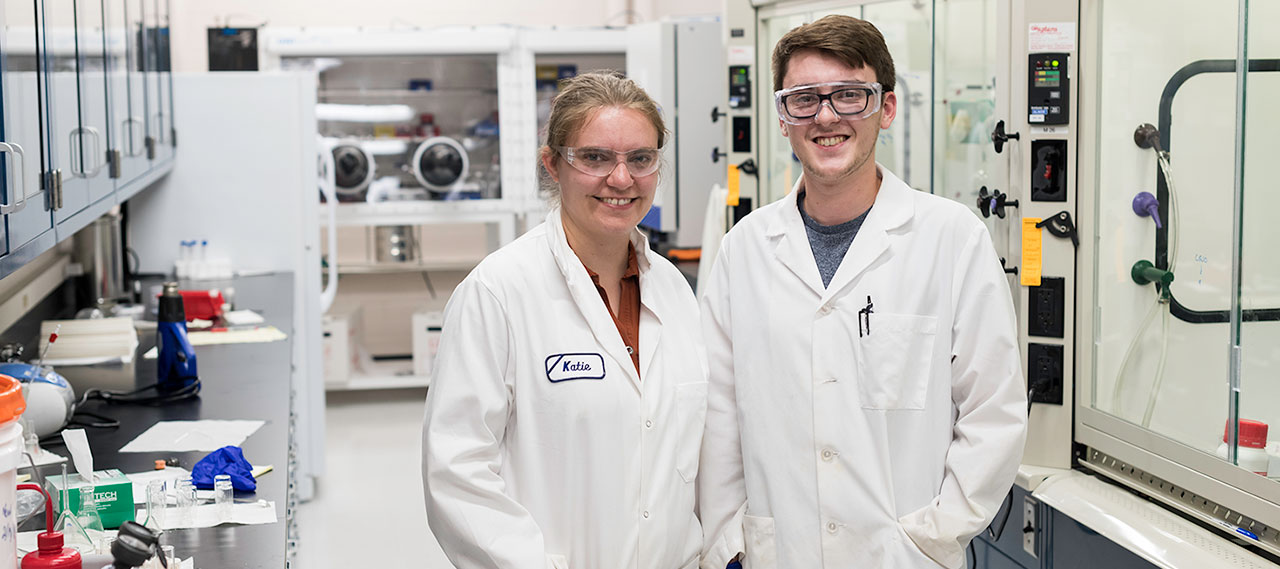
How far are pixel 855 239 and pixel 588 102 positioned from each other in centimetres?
50

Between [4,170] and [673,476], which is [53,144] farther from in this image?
[673,476]

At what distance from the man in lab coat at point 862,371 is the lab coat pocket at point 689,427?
0.17m

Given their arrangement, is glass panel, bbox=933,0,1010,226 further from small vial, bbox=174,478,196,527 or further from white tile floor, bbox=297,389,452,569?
white tile floor, bbox=297,389,452,569

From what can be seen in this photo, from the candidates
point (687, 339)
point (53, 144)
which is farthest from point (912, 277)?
point (53, 144)

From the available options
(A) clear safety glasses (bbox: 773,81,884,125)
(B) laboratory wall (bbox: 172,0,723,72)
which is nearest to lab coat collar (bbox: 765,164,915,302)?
(A) clear safety glasses (bbox: 773,81,884,125)

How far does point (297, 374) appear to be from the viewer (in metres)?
4.46

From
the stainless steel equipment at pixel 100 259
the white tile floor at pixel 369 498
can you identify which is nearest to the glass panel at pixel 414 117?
the white tile floor at pixel 369 498

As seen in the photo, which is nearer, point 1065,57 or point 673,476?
point 673,476

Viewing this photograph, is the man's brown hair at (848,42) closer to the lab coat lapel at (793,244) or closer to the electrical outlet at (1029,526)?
the lab coat lapel at (793,244)

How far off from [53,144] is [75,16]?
0.37 metres

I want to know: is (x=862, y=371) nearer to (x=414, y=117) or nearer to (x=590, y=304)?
(x=590, y=304)

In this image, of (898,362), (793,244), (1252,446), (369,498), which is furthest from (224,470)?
(369,498)

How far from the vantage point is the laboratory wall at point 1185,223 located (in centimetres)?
228

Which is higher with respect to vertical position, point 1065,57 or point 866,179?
point 1065,57
